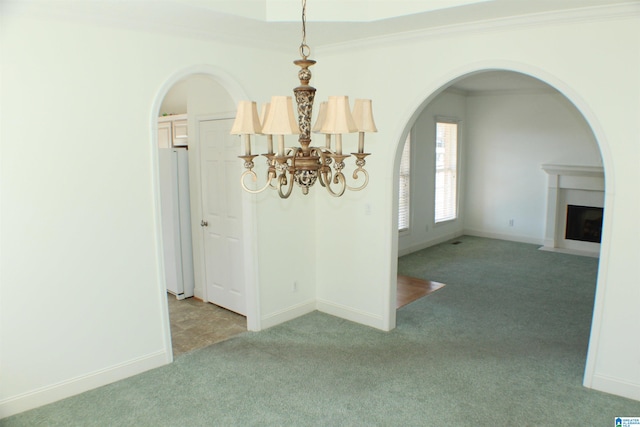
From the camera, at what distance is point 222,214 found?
5.12 m

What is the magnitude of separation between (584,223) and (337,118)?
7124 mm

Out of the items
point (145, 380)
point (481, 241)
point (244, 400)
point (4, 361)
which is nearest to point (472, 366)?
point (244, 400)

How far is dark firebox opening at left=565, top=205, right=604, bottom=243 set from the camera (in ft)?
25.1

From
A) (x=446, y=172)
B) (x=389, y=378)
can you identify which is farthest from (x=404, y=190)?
(x=389, y=378)

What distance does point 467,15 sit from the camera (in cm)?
351

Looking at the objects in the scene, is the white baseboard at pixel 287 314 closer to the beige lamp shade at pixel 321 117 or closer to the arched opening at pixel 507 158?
the arched opening at pixel 507 158

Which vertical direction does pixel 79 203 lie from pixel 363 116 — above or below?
below

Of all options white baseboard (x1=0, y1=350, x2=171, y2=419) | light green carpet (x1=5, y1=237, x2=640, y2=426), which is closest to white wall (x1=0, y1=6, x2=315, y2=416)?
white baseboard (x1=0, y1=350, x2=171, y2=419)

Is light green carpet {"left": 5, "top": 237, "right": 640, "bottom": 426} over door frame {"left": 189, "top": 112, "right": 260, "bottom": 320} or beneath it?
beneath

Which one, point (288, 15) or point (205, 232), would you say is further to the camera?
point (205, 232)

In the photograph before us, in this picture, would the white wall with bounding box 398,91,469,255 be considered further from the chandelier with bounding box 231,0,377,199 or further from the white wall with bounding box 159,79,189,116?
the chandelier with bounding box 231,0,377,199

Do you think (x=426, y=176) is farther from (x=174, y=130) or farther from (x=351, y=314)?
(x=174, y=130)

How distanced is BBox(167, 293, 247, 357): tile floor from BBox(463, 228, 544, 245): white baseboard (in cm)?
558

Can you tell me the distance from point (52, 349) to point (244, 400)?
4.67 feet
